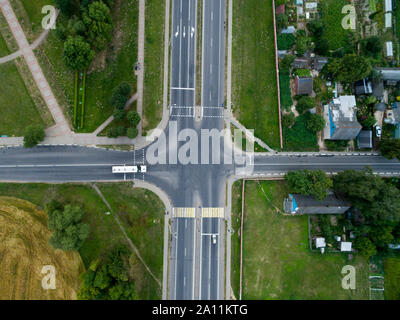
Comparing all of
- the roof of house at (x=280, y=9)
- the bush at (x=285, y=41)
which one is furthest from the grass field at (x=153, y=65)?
the bush at (x=285, y=41)

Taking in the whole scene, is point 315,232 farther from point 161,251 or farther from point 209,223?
point 161,251

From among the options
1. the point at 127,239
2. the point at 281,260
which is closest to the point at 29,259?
the point at 127,239

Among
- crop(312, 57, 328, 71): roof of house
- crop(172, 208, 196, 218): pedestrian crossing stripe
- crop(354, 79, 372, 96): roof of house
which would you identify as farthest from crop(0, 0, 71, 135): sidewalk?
crop(354, 79, 372, 96): roof of house

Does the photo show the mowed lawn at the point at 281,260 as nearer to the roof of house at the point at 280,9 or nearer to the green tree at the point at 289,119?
the green tree at the point at 289,119

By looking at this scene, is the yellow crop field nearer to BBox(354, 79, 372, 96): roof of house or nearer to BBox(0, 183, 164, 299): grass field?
BBox(0, 183, 164, 299): grass field

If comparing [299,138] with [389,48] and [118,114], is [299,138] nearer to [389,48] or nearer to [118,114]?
[389,48]

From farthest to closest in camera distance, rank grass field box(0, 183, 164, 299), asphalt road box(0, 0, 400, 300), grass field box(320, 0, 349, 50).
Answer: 1. grass field box(320, 0, 349, 50)
2. asphalt road box(0, 0, 400, 300)
3. grass field box(0, 183, 164, 299)
